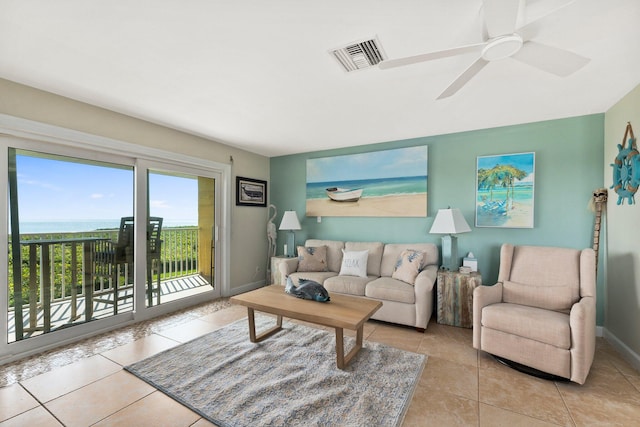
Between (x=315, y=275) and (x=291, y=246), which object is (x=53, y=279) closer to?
(x=315, y=275)

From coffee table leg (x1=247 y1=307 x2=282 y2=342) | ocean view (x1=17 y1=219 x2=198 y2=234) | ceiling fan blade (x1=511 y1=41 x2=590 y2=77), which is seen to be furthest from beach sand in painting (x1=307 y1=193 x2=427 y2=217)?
ocean view (x1=17 y1=219 x2=198 y2=234)

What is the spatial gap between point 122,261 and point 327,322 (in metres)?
2.58

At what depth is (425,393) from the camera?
1923 mm

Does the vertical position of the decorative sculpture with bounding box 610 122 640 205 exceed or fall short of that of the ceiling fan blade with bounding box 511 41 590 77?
it falls short

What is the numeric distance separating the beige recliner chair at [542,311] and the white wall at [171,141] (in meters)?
3.38

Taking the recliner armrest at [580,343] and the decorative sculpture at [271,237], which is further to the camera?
the decorative sculpture at [271,237]

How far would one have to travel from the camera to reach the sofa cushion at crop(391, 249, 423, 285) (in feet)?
10.4

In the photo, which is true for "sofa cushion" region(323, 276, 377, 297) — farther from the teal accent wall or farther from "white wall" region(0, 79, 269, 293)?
"white wall" region(0, 79, 269, 293)

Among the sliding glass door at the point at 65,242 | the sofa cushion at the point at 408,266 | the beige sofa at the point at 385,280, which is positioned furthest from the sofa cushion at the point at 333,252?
the sliding glass door at the point at 65,242

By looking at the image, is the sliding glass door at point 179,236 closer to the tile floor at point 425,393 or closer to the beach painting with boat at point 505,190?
the tile floor at point 425,393

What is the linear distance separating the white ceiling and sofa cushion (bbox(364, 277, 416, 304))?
189 centimetres

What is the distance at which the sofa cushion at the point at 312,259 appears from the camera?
390cm

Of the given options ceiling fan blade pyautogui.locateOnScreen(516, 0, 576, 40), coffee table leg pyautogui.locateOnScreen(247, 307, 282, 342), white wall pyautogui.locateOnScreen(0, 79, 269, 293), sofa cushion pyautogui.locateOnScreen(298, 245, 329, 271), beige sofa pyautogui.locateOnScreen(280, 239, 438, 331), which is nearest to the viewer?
ceiling fan blade pyautogui.locateOnScreen(516, 0, 576, 40)

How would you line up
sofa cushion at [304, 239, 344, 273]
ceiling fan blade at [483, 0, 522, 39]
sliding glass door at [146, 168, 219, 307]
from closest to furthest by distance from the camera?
ceiling fan blade at [483, 0, 522, 39] → sliding glass door at [146, 168, 219, 307] → sofa cushion at [304, 239, 344, 273]
